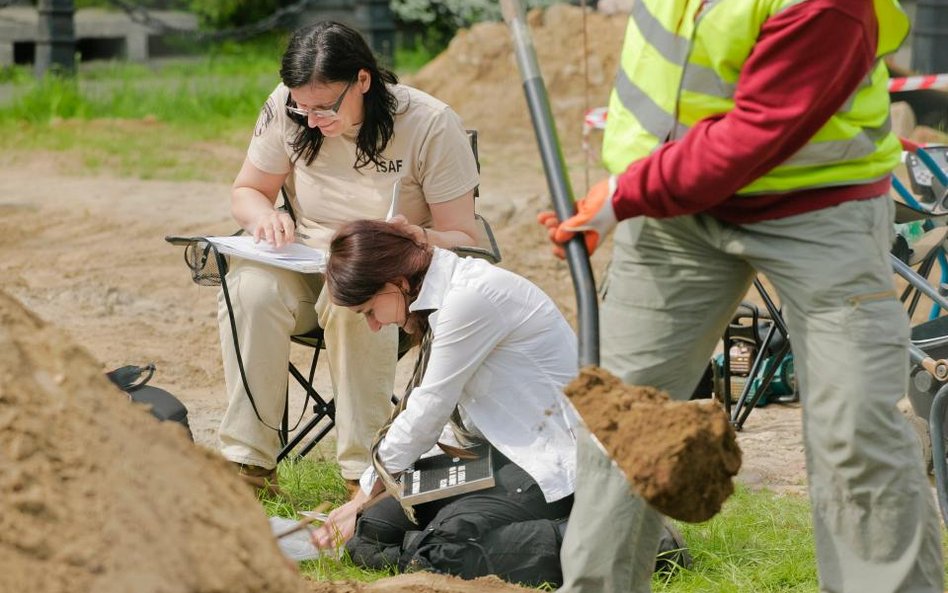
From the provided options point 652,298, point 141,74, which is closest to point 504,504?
point 652,298

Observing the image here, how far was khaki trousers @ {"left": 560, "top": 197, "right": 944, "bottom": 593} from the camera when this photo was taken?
269cm

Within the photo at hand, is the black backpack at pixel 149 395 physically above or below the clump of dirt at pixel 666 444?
below

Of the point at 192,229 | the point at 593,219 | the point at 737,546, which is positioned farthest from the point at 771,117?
the point at 192,229

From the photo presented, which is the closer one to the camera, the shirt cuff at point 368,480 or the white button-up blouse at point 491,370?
the white button-up blouse at point 491,370

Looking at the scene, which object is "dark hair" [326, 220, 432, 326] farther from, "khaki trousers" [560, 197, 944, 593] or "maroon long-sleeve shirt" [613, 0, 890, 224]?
"maroon long-sleeve shirt" [613, 0, 890, 224]

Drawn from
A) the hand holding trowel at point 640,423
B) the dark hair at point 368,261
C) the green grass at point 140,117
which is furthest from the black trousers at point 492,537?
the green grass at point 140,117

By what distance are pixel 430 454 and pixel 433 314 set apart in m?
0.41

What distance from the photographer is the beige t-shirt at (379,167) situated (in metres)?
4.53

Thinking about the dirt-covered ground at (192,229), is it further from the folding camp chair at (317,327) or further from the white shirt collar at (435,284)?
the white shirt collar at (435,284)

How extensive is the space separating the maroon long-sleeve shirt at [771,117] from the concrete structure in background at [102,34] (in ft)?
37.7

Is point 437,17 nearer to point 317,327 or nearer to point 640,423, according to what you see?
point 317,327

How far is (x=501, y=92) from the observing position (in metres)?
11.3

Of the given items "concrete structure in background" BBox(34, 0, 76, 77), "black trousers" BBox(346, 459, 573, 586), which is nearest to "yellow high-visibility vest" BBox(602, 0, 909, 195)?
"black trousers" BBox(346, 459, 573, 586)

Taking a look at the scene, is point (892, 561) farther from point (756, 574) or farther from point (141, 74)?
point (141, 74)
